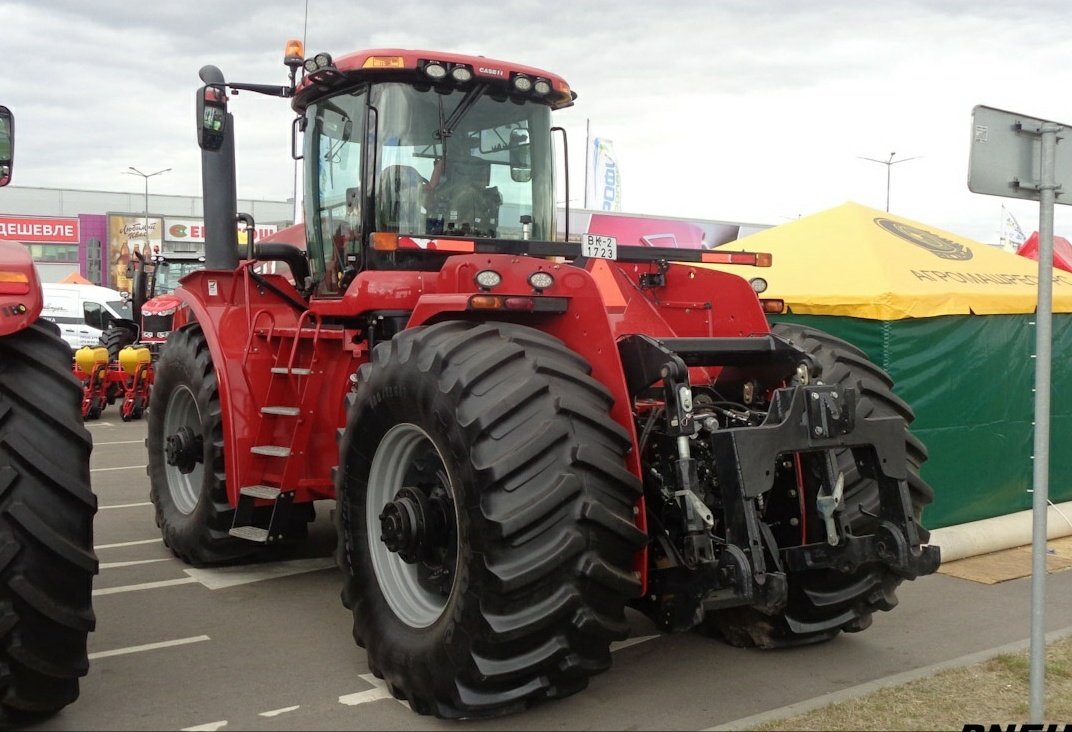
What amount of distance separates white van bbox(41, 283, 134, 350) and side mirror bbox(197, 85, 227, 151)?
54.0 feet

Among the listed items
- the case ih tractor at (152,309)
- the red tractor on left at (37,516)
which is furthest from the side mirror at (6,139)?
the case ih tractor at (152,309)

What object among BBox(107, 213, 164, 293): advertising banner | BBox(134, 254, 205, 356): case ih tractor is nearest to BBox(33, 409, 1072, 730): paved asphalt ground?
BBox(134, 254, 205, 356): case ih tractor

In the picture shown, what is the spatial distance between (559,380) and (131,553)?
15.1 ft

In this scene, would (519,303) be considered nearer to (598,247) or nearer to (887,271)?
(598,247)

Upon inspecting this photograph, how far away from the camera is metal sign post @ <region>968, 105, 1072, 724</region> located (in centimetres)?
382

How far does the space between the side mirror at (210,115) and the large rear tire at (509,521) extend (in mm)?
2599

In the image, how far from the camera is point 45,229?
57.3 metres

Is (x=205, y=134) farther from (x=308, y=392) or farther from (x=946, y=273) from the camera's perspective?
(x=946, y=273)

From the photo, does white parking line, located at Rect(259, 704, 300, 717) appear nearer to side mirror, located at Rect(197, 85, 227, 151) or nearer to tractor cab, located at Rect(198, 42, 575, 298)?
tractor cab, located at Rect(198, 42, 575, 298)

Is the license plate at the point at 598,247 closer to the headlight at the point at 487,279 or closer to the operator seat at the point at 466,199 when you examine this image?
the headlight at the point at 487,279

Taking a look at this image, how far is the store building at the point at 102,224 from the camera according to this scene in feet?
167

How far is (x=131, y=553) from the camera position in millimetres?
7230

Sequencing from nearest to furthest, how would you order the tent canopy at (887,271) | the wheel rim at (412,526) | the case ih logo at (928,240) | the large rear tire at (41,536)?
the large rear tire at (41,536) < the wheel rim at (412,526) < the tent canopy at (887,271) < the case ih logo at (928,240)

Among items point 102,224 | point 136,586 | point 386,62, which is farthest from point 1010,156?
point 102,224
